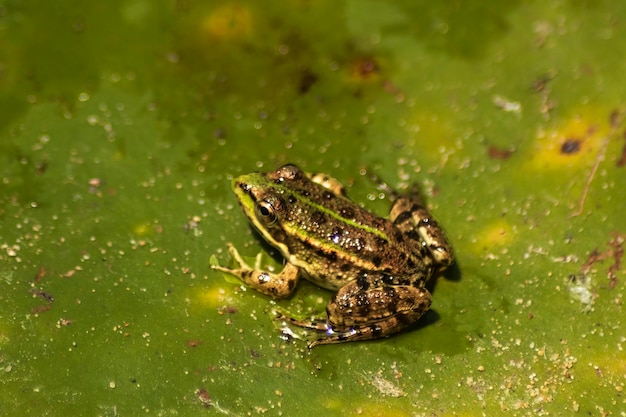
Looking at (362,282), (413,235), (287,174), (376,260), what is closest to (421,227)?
(413,235)

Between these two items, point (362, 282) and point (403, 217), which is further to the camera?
point (403, 217)

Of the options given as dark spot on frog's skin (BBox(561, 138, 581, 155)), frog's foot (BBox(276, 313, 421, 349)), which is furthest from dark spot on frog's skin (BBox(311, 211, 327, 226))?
dark spot on frog's skin (BBox(561, 138, 581, 155))

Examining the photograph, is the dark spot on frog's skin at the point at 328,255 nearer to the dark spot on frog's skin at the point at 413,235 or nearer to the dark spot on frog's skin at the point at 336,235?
the dark spot on frog's skin at the point at 336,235

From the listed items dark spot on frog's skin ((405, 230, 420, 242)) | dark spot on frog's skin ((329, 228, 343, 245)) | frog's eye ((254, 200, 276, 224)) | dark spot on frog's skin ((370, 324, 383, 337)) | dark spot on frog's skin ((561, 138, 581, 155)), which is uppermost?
dark spot on frog's skin ((561, 138, 581, 155))

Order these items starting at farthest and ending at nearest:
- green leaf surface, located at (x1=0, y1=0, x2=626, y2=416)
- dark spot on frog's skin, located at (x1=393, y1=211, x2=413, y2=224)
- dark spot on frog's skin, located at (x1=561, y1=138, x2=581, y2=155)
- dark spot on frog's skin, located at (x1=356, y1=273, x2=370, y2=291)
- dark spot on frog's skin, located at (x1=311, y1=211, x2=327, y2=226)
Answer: dark spot on frog's skin, located at (x1=561, y1=138, x2=581, y2=155) → dark spot on frog's skin, located at (x1=393, y1=211, x2=413, y2=224) → dark spot on frog's skin, located at (x1=311, y1=211, x2=327, y2=226) → dark spot on frog's skin, located at (x1=356, y1=273, x2=370, y2=291) → green leaf surface, located at (x1=0, y1=0, x2=626, y2=416)

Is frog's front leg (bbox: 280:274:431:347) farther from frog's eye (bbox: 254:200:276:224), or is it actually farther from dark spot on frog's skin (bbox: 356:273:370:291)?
frog's eye (bbox: 254:200:276:224)

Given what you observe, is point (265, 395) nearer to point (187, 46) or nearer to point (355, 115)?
point (355, 115)

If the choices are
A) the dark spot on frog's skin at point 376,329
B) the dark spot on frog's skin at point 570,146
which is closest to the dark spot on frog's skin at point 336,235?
the dark spot on frog's skin at point 376,329

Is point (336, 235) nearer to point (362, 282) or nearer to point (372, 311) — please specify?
point (362, 282)
